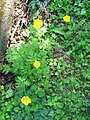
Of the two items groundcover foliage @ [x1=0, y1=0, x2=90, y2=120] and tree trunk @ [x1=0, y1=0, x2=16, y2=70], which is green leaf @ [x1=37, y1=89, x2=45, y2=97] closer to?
groundcover foliage @ [x1=0, y1=0, x2=90, y2=120]

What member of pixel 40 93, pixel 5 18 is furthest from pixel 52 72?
pixel 5 18

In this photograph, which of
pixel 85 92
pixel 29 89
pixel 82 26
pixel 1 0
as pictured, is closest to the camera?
pixel 1 0

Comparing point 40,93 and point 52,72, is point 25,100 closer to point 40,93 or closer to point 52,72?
point 40,93

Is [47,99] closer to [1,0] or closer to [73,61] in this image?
[73,61]

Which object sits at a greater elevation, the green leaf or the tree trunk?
the tree trunk

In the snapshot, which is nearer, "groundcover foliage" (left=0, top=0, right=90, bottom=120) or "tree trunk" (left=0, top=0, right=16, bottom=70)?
"tree trunk" (left=0, top=0, right=16, bottom=70)

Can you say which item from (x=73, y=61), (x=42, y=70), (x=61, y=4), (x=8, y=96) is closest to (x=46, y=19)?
(x=61, y=4)

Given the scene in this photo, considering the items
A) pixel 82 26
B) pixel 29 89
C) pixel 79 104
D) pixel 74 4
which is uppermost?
pixel 74 4

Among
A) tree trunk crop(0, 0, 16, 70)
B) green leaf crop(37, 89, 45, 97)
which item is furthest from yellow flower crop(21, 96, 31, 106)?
tree trunk crop(0, 0, 16, 70)

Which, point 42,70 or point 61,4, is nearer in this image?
point 42,70
